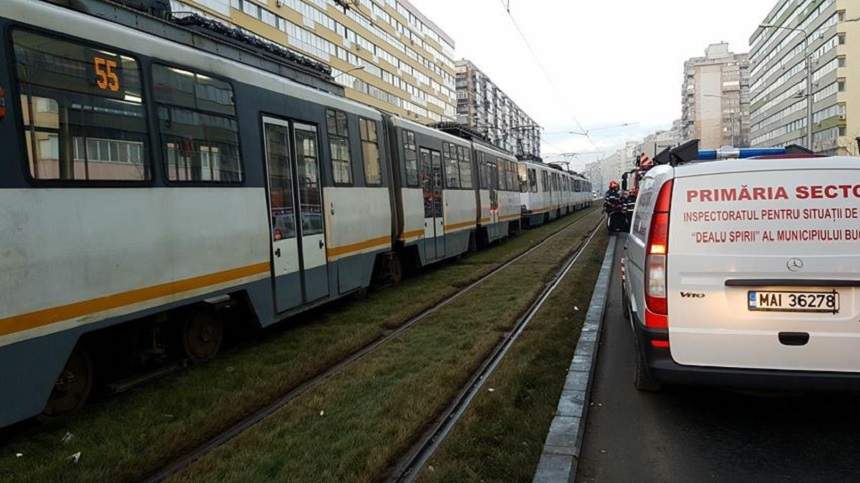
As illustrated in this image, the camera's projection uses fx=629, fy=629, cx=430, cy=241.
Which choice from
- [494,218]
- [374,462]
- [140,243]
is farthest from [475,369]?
[494,218]

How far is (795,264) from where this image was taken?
13.3 feet

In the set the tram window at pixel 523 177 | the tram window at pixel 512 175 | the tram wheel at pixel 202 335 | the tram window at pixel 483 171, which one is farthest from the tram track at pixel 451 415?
the tram window at pixel 523 177

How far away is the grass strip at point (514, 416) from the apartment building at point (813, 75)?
5197 cm

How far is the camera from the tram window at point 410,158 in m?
12.1

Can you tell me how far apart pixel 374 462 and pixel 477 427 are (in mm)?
854

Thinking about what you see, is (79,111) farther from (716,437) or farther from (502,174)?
(502,174)

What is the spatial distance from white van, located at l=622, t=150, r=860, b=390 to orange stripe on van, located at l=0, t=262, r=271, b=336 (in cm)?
398

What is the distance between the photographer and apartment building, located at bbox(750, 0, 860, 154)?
217 ft

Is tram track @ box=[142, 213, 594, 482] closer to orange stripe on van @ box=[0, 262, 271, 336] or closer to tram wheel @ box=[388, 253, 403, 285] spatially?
orange stripe on van @ box=[0, 262, 271, 336]

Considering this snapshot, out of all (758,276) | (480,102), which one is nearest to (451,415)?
(758,276)

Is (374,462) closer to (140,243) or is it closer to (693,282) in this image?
(693,282)

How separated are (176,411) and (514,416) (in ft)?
8.74

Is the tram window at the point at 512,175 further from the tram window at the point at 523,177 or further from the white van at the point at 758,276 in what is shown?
the white van at the point at 758,276

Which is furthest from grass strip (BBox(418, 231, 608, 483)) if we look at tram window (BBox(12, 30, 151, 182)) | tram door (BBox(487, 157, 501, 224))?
tram door (BBox(487, 157, 501, 224))
